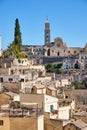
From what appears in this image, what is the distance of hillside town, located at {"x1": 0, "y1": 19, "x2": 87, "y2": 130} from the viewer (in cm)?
887

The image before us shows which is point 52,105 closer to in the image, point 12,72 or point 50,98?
point 50,98

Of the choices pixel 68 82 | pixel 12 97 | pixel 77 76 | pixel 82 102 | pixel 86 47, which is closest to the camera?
pixel 12 97

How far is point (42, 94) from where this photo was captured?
11195 mm

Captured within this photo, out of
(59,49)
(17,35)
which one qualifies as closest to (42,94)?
(17,35)

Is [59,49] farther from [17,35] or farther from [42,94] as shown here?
[42,94]

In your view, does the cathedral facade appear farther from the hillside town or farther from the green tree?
the green tree

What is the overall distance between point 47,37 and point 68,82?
14886 mm

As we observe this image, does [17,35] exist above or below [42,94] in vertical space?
above

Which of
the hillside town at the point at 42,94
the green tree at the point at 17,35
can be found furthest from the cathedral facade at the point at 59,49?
the green tree at the point at 17,35

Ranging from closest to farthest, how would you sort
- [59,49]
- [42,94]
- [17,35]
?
1. [42,94]
2. [17,35]
3. [59,49]

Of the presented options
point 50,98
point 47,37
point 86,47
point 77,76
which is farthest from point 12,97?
point 47,37

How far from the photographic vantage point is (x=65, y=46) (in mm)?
29016

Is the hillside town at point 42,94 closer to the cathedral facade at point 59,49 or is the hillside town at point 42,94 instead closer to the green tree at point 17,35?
the cathedral facade at point 59,49

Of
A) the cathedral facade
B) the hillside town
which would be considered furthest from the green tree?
the cathedral facade
